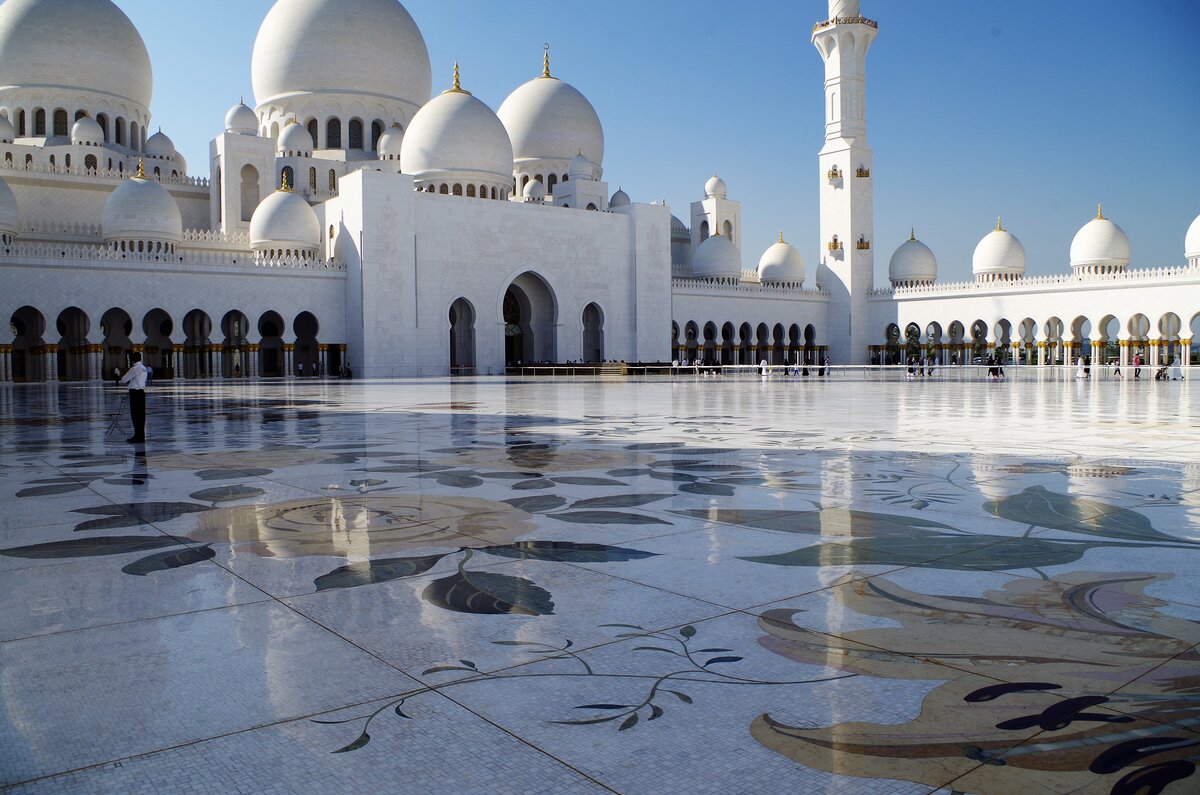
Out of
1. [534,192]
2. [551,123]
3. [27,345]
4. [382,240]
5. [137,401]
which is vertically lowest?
[137,401]

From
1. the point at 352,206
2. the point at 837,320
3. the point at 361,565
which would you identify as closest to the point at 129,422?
the point at 361,565

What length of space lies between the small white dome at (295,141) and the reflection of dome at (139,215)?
4955mm

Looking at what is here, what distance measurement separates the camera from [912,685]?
1531mm

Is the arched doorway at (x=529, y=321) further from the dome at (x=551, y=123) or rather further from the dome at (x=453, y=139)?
the dome at (x=551, y=123)

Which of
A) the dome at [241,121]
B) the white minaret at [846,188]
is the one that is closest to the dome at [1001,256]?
the white minaret at [846,188]

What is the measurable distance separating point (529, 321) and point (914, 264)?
608 inches

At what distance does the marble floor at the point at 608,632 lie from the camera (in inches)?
51.0

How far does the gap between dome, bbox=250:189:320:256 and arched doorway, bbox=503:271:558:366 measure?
6036 millimetres

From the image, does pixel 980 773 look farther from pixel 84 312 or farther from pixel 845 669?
pixel 84 312

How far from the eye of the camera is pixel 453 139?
26250mm

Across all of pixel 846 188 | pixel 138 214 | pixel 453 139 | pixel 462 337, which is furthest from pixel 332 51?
pixel 846 188

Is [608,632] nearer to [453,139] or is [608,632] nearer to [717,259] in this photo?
[453,139]

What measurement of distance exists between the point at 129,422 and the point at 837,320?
30.2 metres

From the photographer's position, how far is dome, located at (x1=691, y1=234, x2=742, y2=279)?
3397cm
